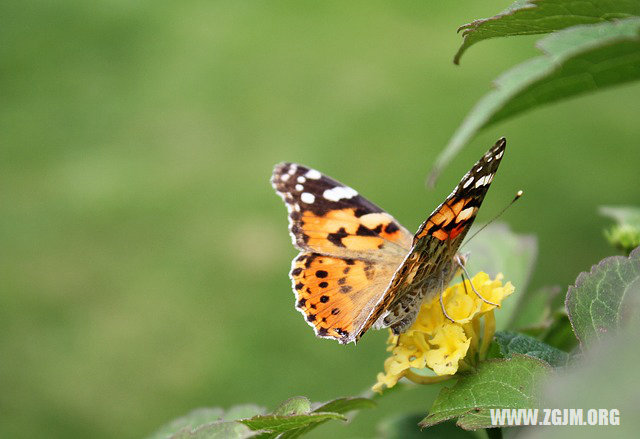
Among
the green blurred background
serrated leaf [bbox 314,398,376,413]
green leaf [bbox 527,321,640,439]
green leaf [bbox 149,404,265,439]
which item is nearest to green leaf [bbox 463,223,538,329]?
serrated leaf [bbox 314,398,376,413]

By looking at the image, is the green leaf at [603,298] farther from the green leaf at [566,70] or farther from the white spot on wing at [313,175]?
the white spot on wing at [313,175]

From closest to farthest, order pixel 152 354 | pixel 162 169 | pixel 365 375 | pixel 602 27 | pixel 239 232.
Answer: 1. pixel 602 27
2. pixel 365 375
3. pixel 152 354
4. pixel 239 232
5. pixel 162 169

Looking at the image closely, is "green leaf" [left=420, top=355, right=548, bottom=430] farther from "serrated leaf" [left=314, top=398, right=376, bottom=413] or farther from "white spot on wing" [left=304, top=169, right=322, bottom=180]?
"white spot on wing" [left=304, top=169, right=322, bottom=180]

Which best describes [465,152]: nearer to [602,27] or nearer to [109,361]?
[109,361]

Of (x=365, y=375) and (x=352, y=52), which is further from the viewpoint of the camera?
(x=352, y=52)

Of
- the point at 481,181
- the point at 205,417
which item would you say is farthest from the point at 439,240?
the point at 205,417

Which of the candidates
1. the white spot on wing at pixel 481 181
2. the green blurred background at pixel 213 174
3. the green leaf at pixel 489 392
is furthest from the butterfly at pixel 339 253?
the green blurred background at pixel 213 174

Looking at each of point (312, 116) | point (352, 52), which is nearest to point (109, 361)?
point (312, 116)
